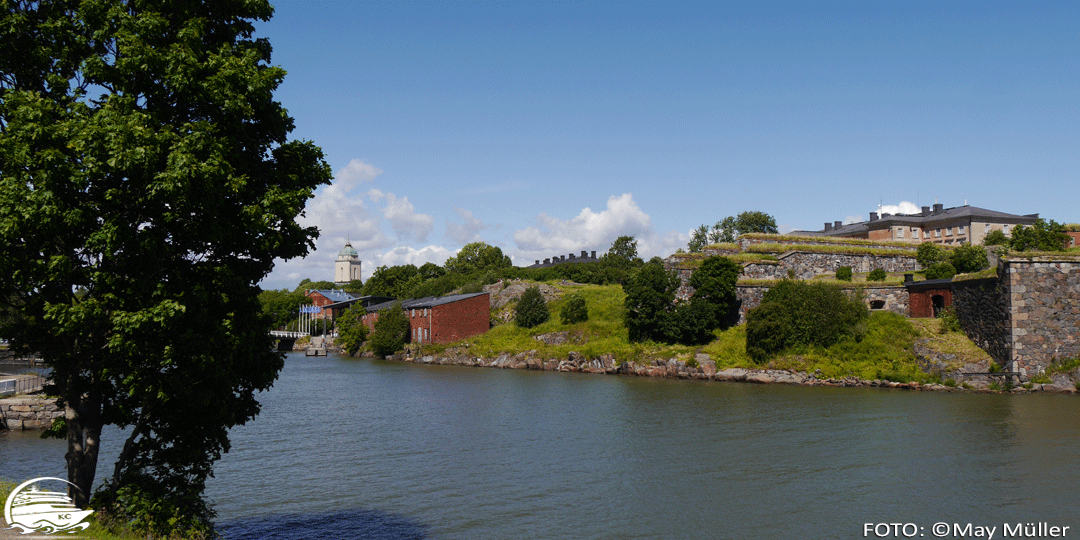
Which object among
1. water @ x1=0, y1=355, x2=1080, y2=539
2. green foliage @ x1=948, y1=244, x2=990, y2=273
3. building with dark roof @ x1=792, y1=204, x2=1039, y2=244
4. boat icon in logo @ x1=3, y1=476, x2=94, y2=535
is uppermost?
building with dark roof @ x1=792, y1=204, x2=1039, y2=244

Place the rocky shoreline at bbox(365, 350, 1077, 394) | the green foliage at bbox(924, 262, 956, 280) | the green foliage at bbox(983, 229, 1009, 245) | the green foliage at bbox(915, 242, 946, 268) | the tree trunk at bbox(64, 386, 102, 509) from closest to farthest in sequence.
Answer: the tree trunk at bbox(64, 386, 102, 509)
the rocky shoreline at bbox(365, 350, 1077, 394)
the green foliage at bbox(924, 262, 956, 280)
the green foliage at bbox(983, 229, 1009, 245)
the green foliage at bbox(915, 242, 946, 268)

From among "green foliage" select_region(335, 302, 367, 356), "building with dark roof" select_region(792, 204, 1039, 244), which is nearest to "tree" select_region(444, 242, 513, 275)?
"green foliage" select_region(335, 302, 367, 356)

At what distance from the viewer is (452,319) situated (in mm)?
68062

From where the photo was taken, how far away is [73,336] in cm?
994

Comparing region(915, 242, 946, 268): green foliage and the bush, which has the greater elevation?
region(915, 242, 946, 268): green foliage

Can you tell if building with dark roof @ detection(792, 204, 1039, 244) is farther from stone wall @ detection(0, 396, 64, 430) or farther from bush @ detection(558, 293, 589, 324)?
stone wall @ detection(0, 396, 64, 430)

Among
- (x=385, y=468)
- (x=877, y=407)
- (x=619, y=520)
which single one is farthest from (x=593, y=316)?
(x=619, y=520)

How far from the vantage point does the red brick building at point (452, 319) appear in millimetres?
67750

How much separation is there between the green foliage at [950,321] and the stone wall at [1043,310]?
15.0 ft

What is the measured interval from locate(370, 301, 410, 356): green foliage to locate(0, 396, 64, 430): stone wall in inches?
1736

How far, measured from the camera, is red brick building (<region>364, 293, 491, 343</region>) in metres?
67.8

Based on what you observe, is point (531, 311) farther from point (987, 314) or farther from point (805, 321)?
point (987, 314)

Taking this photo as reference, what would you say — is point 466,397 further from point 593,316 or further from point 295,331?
point 295,331

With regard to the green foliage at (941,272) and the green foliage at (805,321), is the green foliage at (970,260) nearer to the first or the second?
the green foliage at (941,272)
